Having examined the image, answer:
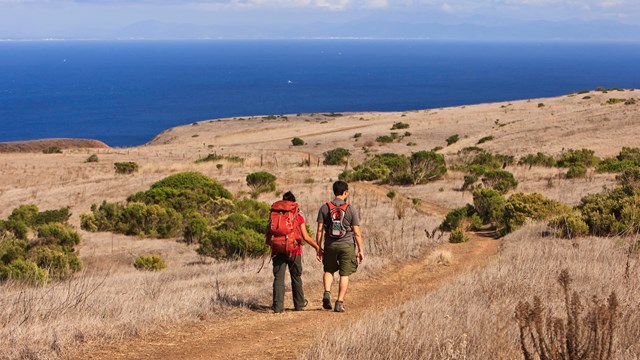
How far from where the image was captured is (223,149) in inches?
1884

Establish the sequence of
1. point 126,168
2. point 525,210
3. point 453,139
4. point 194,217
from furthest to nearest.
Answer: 1. point 453,139
2. point 126,168
3. point 194,217
4. point 525,210

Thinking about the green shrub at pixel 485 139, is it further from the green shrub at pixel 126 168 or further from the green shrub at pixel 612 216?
the green shrub at pixel 612 216

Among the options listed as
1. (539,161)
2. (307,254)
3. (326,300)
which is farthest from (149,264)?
(539,161)

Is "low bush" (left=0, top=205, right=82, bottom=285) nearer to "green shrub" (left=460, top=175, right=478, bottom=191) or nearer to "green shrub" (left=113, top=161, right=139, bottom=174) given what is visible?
"green shrub" (left=113, top=161, right=139, bottom=174)

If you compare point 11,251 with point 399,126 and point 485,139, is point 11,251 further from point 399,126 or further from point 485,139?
point 399,126

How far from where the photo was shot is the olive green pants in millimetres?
8539

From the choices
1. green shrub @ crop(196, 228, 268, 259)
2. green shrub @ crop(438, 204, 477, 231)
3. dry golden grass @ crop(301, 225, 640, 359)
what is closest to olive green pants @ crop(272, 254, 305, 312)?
dry golden grass @ crop(301, 225, 640, 359)

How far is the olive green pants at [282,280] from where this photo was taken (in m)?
8.54

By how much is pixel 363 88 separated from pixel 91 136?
305 ft

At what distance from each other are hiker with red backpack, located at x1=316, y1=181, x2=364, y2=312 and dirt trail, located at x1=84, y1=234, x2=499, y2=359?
32cm

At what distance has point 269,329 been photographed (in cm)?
751

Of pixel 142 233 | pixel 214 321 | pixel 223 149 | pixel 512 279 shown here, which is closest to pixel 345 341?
pixel 214 321

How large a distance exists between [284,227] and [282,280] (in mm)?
746

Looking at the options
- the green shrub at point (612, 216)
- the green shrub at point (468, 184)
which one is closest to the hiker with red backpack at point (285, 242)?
the green shrub at point (612, 216)
